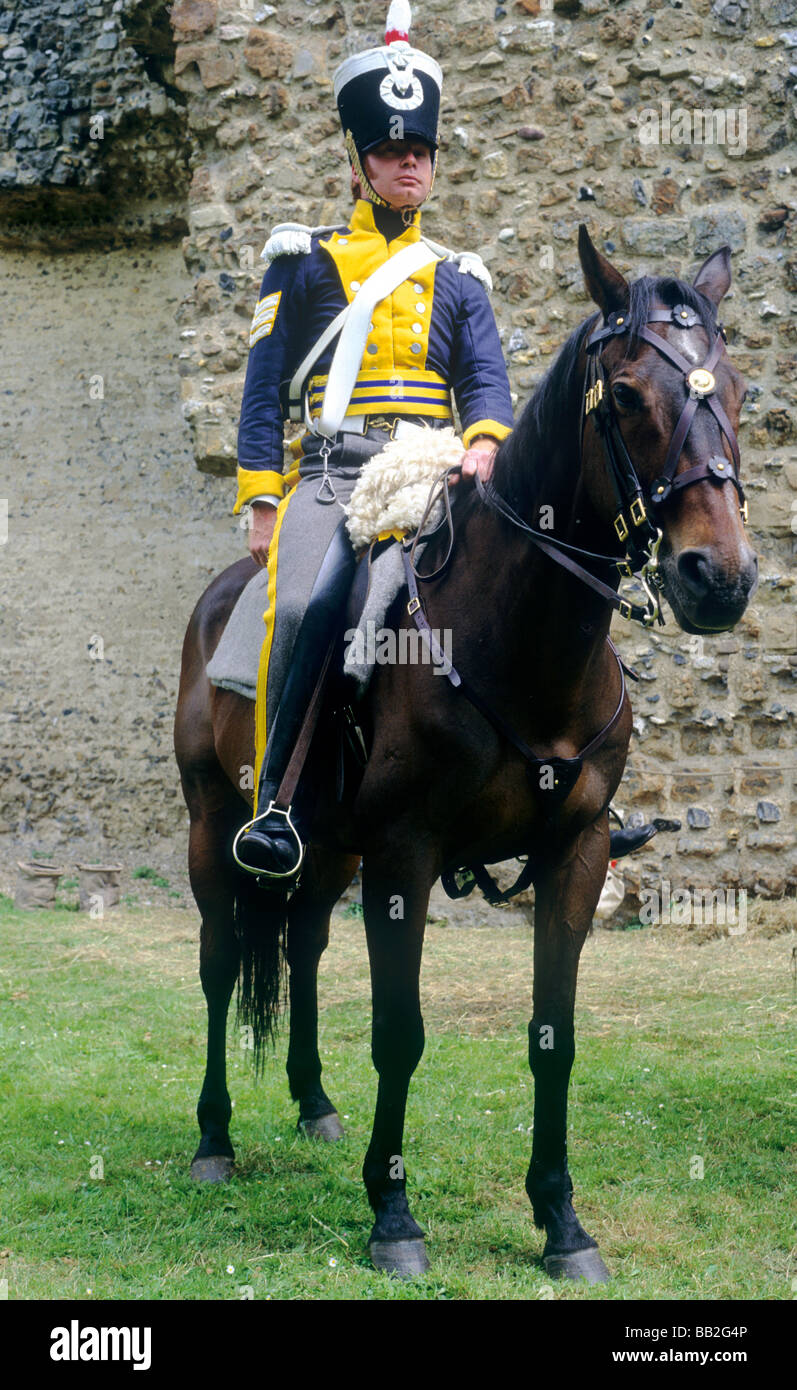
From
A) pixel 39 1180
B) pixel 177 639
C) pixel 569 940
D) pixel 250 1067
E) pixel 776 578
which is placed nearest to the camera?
pixel 569 940

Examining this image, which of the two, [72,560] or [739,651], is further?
[72,560]

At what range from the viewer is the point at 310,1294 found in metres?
3.03

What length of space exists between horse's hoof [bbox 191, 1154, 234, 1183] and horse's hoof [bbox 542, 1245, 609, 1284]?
4.15ft

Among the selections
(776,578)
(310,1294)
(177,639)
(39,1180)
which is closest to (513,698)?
(310,1294)

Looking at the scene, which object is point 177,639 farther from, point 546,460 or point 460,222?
point 546,460

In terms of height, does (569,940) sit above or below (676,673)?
below

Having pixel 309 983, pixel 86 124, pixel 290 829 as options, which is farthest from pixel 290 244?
pixel 86 124

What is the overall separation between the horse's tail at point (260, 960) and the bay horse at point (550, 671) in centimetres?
75

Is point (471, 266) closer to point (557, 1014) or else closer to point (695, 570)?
point (695, 570)

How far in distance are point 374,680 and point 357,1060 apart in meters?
2.60

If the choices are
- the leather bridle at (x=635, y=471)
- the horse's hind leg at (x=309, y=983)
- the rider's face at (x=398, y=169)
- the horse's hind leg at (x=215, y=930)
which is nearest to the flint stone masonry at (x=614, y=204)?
the horse's hind leg at (x=309, y=983)

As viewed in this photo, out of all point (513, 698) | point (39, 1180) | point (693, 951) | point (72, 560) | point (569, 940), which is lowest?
point (39, 1180)

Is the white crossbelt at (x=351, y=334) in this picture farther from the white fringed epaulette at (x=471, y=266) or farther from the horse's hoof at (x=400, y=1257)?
the horse's hoof at (x=400, y=1257)

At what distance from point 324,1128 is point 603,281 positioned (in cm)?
304
